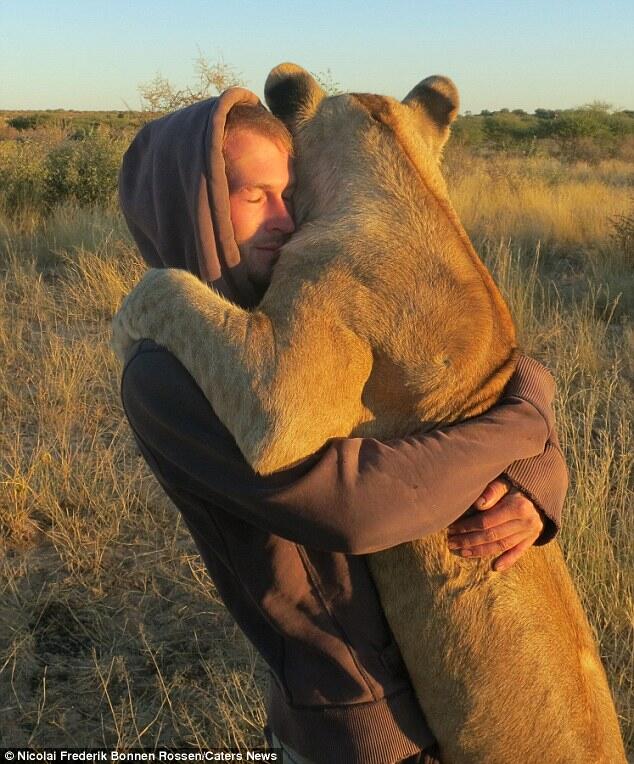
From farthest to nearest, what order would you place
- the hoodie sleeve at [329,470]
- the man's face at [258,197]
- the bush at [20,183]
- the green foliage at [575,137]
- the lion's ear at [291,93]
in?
the green foliage at [575,137] → the bush at [20,183] → the lion's ear at [291,93] → the man's face at [258,197] → the hoodie sleeve at [329,470]

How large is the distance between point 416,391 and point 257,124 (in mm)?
783

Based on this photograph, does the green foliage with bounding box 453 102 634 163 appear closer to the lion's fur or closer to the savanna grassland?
the savanna grassland

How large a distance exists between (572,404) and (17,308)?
5.25 m

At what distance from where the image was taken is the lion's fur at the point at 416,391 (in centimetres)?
172

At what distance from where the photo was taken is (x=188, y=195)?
72.7 inches

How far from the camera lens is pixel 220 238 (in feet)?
6.17

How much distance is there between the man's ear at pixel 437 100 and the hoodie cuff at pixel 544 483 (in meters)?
1.18

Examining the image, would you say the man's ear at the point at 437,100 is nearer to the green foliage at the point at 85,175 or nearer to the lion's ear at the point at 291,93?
the lion's ear at the point at 291,93

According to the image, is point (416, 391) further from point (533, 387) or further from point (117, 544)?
point (117, 544)

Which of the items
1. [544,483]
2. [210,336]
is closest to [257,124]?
[210,336]

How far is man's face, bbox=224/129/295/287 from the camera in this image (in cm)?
195

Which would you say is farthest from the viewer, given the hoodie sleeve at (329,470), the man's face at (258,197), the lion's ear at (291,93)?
the lion's ear at (291,93)

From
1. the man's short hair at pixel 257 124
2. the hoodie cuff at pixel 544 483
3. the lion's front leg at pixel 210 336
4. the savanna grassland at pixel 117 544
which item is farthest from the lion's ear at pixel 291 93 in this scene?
the savanna grassland at pixel 117 544

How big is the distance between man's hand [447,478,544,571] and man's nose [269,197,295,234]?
841 mm
